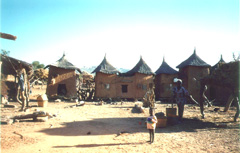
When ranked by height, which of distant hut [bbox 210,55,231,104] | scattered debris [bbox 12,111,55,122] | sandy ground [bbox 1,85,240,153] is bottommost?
sandy ground [bbox 1,85,240,153]

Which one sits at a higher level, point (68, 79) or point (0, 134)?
point (68, 79)

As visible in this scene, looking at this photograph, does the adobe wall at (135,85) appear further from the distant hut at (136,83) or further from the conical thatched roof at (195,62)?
the conical thatched roof at (195,62)

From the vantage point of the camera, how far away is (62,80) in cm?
1752

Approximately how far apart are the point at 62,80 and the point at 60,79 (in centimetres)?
25

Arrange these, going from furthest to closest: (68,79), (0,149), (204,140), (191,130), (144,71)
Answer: (144,71), (68,79), (191,130), (204,140), (0,149)

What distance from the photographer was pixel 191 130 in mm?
6656

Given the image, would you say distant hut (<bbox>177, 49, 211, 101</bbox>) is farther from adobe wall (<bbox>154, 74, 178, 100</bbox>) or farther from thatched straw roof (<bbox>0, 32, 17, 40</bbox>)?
thatched straw roof (<bbox>0, 32, 17, 40</bbox>)

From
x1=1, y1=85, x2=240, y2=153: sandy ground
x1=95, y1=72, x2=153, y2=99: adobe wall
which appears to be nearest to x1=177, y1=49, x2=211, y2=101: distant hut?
x1=95, y1=72, x2=153, y2=99: adobe wall

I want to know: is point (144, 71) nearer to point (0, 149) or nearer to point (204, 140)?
point (204, 140)

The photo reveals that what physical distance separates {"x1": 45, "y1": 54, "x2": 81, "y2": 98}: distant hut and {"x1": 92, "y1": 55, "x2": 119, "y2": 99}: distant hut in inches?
107

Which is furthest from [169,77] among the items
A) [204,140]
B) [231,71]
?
[204,140]

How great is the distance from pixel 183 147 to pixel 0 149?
18.0 ft

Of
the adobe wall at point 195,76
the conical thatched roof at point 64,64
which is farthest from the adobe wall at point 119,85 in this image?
the adobe wall at point 195,76

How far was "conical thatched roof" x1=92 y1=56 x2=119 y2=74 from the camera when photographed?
60.4 ft
